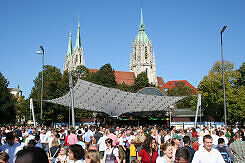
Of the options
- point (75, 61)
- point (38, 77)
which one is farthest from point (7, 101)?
point (75, 61)

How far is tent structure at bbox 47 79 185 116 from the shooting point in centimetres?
3975

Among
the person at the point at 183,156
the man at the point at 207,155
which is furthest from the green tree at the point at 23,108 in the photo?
the person at the point at 183,156

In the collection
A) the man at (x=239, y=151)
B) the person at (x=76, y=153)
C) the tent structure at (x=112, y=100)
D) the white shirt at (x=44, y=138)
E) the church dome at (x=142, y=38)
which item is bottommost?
the white shirt at (x=44, y=138)

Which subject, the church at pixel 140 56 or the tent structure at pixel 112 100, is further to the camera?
the church at pixel 140 56

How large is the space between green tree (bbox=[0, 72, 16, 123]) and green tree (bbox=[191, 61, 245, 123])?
107 feet

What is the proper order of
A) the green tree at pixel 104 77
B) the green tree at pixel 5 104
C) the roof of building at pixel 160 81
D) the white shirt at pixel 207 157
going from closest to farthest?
the white shirt at pixel 207 157 < the green tree at pixel 5 104 < the green tree at pixel 104 77 < the roof of building at pixel 160 81

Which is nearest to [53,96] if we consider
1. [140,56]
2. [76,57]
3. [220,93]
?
[220,93]

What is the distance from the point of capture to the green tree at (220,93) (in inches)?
1850

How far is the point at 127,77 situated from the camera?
147 m

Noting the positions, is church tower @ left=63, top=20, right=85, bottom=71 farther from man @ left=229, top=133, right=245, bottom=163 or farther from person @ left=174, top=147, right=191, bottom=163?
person @ left=174, top=147, right=191, bottom=163

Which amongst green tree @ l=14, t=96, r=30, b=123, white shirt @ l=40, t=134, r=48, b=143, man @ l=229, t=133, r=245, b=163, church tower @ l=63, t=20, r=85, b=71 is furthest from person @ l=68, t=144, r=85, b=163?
church tower @ l=63, t=20, r=85, b=71

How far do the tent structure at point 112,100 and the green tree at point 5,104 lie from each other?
12.8m

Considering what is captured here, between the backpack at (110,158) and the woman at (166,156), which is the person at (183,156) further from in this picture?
the backpack at (110,158)

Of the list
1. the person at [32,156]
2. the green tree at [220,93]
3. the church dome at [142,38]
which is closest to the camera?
the person at [32,156]
